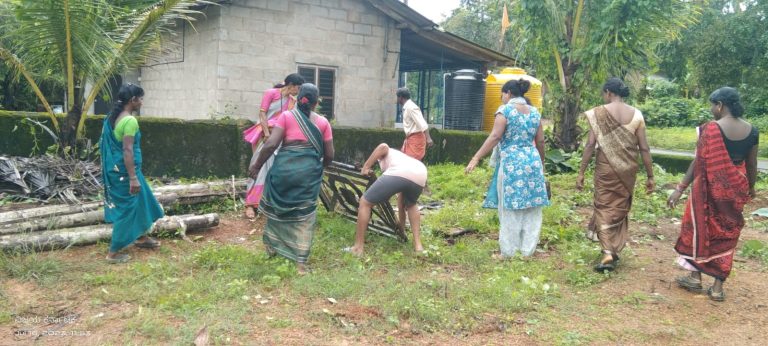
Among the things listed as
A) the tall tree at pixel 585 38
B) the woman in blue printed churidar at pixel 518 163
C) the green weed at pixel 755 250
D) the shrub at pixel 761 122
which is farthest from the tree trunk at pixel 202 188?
the shrub at pixel 761 122

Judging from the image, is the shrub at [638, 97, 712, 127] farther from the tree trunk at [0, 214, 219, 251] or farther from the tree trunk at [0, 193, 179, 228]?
the tree trunk at [0, 193, 179, 228]

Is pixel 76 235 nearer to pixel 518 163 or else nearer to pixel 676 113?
pixel 518 163

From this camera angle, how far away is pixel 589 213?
8070mm

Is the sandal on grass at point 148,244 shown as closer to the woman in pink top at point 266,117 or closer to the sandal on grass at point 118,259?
the sandal on grass at point 118,259

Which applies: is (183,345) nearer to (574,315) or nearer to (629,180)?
(574,315)

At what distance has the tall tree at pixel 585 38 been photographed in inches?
408

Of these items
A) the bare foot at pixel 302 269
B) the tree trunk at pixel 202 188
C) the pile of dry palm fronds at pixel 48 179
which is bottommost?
the bare foot at pixel 302 269

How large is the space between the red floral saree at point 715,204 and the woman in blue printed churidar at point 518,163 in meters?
1.36

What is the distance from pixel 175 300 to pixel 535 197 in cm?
336

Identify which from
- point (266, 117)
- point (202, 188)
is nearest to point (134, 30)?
point (266, 117)

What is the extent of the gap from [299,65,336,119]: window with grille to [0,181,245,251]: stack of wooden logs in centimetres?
509

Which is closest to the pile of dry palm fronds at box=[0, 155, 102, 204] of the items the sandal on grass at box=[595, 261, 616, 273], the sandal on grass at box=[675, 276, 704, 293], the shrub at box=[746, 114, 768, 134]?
the sandal on grass at box=[595, 261, 616, 273]

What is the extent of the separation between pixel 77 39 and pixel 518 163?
483 cm

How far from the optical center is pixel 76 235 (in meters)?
5.39
